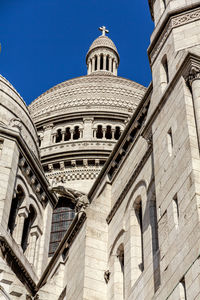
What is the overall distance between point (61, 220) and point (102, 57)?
25.9 m

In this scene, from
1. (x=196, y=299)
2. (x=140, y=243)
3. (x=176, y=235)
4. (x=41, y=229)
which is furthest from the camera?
(x=41, y=229)

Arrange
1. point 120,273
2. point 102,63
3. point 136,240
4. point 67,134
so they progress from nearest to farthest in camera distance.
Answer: point 136,240
point 120,273
point 67,134
point 102,63

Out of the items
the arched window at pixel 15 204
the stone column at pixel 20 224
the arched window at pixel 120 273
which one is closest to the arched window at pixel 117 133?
the arched window at pixel 15 204

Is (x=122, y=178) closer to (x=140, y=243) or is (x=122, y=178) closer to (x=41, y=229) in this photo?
(x=140, y=243)

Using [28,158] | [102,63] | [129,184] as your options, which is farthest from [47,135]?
[129,184]

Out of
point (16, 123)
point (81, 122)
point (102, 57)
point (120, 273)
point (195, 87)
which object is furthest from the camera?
point (102, 57)

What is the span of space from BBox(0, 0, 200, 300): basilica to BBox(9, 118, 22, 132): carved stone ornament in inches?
2.6

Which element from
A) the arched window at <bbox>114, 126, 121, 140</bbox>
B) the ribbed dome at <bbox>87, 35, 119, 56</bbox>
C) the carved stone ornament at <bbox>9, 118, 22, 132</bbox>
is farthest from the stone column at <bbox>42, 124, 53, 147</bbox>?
the ribbed dome at <bbox>87, 35, 119, 56</bbox>

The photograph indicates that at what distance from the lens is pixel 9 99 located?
116ft

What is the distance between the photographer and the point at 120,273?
21125 mm

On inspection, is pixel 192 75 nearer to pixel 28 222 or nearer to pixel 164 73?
pixel 164 73

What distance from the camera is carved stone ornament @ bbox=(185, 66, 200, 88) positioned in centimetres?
1741

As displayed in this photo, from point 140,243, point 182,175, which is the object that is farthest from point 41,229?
point 182,175

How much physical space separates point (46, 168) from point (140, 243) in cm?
2629
